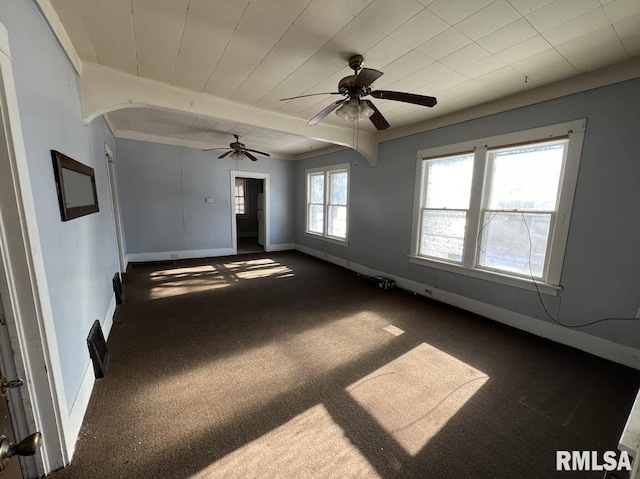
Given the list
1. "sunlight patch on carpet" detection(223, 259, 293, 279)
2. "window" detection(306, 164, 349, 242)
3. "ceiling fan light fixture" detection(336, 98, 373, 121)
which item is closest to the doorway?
"window" detection(306, 164, 349, 242)

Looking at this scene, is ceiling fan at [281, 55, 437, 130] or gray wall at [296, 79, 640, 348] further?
gray wall at [296, 79, 640, 348]

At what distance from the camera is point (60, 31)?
1.76 metres

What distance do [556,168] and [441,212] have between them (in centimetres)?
126

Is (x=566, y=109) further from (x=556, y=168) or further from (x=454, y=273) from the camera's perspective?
(x=454, y=273)

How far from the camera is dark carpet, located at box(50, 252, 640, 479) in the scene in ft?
4.65

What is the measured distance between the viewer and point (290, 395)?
1890 mm

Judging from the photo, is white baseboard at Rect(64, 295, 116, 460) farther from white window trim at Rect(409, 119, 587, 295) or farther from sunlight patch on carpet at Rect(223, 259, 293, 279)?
white window trim at Rect(409, 119, 587, 295)

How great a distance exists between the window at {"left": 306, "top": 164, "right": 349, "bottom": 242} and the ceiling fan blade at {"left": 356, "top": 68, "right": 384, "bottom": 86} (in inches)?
129

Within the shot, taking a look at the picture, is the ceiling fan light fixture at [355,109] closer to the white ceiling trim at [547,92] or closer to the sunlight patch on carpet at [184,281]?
the white ceiling trim at [547,92]

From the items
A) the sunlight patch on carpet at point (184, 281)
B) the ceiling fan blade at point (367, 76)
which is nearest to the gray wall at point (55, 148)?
the sunlight patch on carpet at point (184, 281)

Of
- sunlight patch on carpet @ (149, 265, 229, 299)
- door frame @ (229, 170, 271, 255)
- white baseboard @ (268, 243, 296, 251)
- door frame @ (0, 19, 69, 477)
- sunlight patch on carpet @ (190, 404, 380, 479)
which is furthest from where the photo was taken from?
white baseboard @ (268, 243, 296, 251)

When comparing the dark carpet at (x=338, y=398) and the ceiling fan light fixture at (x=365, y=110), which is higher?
the ceiling fan light fixture at (x=365, y=110)

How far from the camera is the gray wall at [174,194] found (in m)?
5.02

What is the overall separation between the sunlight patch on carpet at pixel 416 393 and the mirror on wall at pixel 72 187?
7.60 feet
